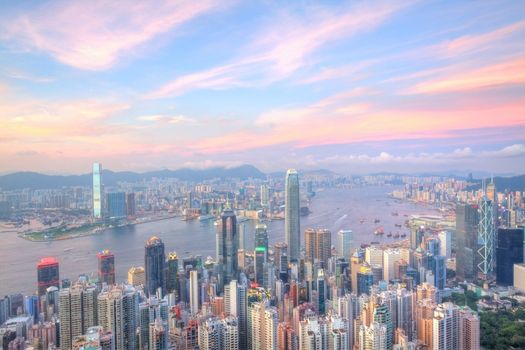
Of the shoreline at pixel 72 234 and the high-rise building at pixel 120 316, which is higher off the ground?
the shoreline at pixel 72 234

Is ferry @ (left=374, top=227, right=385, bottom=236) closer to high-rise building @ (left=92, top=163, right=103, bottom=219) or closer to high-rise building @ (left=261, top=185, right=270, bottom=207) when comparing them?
high-rise building @ (left=261, top=185, right=270, bottom=207)

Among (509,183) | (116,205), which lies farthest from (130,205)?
(509,183)

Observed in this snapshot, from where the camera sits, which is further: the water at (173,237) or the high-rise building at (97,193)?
the high-rise building at (97,193)

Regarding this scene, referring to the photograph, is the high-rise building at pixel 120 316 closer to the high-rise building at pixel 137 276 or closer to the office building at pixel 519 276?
the high-rise building at pixel 137 276

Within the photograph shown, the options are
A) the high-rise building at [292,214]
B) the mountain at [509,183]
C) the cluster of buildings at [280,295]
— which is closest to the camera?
the cluster of buildings at [280,295]

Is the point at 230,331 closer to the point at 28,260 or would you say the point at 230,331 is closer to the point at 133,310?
A: the point at 133,310

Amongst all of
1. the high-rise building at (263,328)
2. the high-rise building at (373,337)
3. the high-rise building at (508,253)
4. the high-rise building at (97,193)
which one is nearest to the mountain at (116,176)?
the high-rise building at (97,193)

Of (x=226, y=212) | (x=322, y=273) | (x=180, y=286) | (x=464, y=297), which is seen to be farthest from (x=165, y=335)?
(x=226, y=212)
